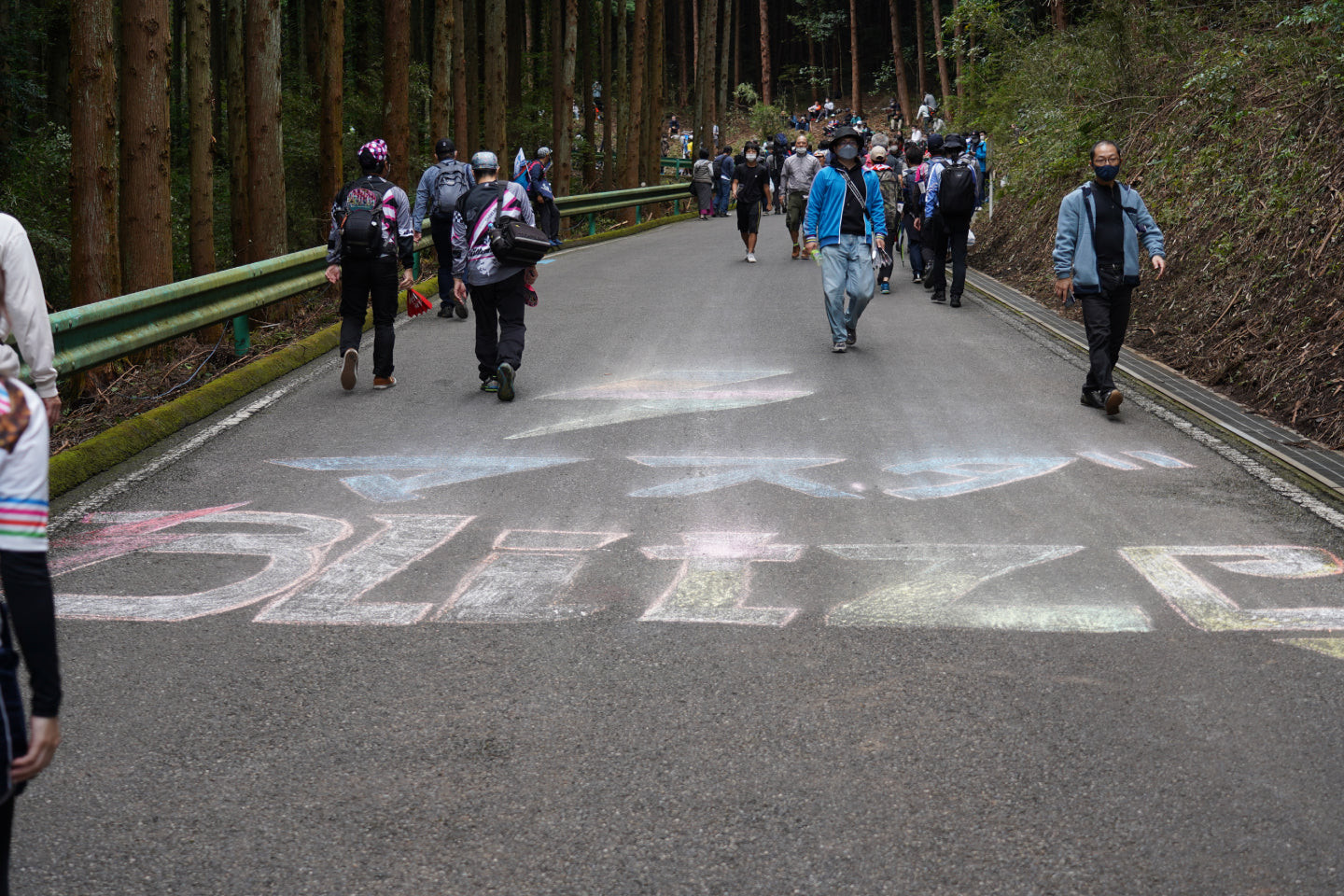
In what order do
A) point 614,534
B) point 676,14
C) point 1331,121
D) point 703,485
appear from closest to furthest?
point 614,534
point 703,485
point 1331,121
point 676,14

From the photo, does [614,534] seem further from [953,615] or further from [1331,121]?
[1331,121]

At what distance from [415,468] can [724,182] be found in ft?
93.7

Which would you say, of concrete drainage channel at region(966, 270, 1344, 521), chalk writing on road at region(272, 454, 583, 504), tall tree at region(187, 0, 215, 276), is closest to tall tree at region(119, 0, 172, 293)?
tall tree at region(187, 0, 215, 276)

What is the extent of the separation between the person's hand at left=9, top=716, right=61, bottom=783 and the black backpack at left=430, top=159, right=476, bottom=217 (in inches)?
461

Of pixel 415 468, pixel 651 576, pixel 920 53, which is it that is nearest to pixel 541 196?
pixel 415 468

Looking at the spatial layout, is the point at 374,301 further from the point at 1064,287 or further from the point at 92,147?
the point at 1064,287

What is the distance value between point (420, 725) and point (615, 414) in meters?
5.22

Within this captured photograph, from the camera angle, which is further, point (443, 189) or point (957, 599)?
point (443, 189)

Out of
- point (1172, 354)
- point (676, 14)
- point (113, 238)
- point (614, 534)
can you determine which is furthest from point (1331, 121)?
point (676, 14)

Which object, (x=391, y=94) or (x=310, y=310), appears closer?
(x=310, y=310)

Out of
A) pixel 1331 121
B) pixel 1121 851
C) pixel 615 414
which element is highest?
pixel 1331 121

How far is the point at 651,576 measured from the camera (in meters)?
5.71

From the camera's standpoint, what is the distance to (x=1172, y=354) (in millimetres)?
11492

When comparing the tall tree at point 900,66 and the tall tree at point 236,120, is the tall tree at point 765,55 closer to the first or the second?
the tall tree at point 900,66
